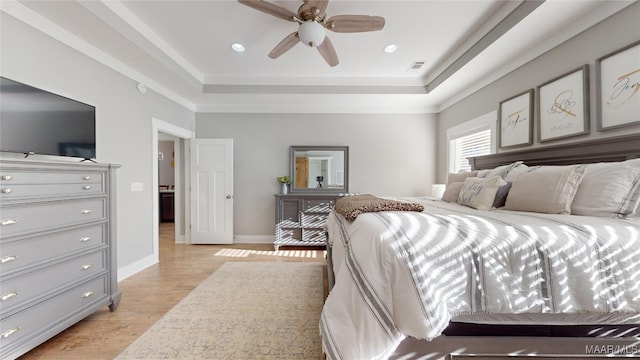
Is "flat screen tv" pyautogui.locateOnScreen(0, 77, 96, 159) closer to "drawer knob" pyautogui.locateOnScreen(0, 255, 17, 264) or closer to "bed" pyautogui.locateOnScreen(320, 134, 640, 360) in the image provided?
"drawer knob" pyautogui.locateOnScreen(0, 255, 17, 264)

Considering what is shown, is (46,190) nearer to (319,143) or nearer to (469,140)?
(319,143)

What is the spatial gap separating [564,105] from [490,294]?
2.12 meters

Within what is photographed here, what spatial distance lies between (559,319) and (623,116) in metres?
1.65

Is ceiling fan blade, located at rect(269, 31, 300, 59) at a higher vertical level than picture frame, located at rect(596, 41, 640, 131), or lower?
higher

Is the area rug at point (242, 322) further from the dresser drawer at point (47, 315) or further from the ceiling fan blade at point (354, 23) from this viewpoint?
the ceiling fan blade at point (354, 23)

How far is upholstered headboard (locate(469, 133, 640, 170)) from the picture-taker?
1524 mm

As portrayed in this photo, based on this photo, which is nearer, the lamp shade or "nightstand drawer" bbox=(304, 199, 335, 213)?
the lamp shade

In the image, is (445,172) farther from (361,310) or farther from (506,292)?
(361,310)

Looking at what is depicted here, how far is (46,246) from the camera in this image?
1529 mm

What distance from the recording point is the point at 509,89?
106 inches

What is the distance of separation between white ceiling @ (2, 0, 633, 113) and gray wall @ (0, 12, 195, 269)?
0.43 feet

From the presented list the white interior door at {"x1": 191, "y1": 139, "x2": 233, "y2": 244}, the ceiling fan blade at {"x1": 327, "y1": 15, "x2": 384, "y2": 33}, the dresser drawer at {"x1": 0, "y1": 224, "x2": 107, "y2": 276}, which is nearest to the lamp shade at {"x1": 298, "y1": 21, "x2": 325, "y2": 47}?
the ceiling fan blade at {"x1": 327, "y1": 15, "x2": 384, "y2": 33}

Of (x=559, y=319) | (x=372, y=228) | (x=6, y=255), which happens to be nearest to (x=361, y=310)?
(x=372, y=228)

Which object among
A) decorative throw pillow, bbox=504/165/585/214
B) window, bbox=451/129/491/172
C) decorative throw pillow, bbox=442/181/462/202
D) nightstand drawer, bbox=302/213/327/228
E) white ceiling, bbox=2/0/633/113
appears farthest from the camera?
nightstand drawer, bbox=302/213/327/228
